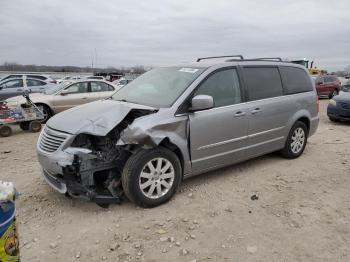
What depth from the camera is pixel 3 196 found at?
189 centimetres

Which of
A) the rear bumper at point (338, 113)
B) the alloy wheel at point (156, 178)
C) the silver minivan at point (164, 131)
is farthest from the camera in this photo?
the rear bumper at point (338, 113)

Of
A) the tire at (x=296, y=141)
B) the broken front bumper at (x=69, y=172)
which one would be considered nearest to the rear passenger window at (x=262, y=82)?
the tire at (x=296, y=141)

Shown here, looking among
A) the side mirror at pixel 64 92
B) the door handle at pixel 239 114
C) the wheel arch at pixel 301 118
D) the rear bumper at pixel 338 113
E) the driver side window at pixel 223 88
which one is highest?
the driver side window at pixel 223 88

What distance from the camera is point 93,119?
3863mm

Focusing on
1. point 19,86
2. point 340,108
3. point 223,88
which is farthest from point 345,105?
point 19,86

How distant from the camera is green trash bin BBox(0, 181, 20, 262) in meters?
1.91

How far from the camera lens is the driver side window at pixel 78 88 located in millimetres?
10797

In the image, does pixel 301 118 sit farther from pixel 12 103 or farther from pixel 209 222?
pixel 12 103

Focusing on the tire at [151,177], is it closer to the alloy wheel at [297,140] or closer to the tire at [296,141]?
the tire at [296,141]

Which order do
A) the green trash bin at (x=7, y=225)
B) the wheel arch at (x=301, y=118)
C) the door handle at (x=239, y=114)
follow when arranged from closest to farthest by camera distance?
the green trash bin at (x=7, y=225) → the door handle at (x=239, y=114) → the wheel arch at (x=301, y=118)

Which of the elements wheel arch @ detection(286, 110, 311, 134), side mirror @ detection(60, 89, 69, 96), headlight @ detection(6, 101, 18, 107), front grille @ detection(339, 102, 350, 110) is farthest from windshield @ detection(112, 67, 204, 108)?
front grille @ detection(339, 102, 350, 110)

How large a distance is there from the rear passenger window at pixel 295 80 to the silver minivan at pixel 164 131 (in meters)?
0.24

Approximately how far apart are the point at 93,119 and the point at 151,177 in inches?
38.3

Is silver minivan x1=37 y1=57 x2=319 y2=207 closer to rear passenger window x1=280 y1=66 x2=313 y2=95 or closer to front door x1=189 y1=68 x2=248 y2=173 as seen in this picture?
front door x1=189 y1=68 x2=248 y2=173
